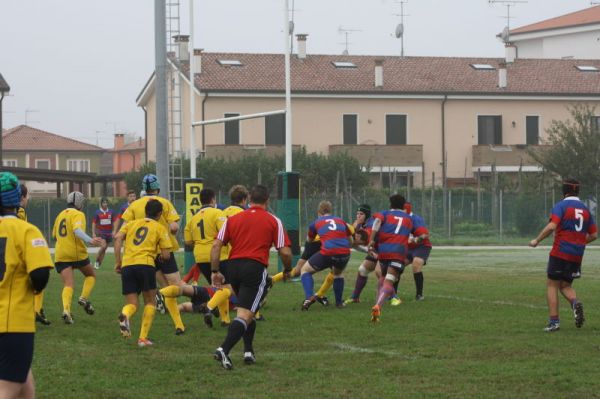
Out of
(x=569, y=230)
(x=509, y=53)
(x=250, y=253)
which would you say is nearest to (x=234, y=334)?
(x=250, y=253)

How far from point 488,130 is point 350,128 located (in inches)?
284

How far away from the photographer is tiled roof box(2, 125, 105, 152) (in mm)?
98562

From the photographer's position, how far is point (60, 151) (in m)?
99.4

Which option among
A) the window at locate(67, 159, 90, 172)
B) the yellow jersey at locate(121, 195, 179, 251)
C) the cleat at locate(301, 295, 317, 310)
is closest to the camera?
the yellow jersey at locate(121, 195, 179, 251)

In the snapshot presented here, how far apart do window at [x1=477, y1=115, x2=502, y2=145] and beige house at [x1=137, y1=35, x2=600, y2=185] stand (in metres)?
0.05

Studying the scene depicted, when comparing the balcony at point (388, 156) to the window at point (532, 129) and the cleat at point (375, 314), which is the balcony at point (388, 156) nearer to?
the window at point (532, 129)

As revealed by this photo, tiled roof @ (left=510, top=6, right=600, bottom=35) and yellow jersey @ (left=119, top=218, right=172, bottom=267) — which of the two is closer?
yellow jersey @ (left=119, top=218, right=172, bottom=267)

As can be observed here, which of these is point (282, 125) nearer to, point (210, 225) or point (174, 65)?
point (174, 65)

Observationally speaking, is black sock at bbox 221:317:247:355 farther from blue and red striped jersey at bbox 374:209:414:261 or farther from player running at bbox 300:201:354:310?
player running at bbox 300:201:354:310

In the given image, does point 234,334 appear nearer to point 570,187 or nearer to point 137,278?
point 137,278

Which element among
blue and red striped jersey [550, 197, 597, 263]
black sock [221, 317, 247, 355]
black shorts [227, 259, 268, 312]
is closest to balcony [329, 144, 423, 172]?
blue and red striped jersey [550, 197, 597, 263]

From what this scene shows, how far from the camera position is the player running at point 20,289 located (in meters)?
7.27

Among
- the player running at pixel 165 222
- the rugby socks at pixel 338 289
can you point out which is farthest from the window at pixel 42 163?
the player running at pixel 165 222

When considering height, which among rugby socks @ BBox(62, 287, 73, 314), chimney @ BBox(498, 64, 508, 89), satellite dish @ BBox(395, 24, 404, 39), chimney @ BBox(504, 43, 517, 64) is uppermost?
satellite dish @ BBox(395, 24, 404, 39)
